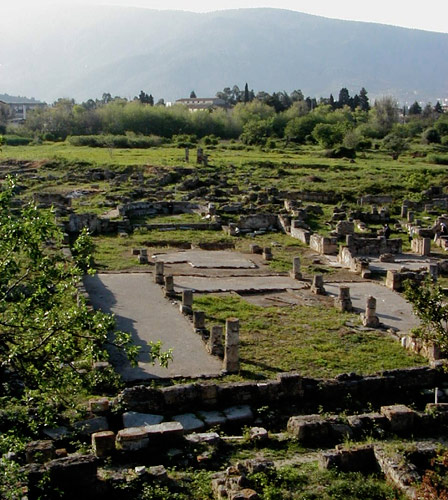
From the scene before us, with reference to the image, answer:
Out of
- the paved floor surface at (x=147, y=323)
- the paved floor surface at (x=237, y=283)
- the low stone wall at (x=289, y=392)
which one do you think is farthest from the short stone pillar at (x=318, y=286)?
the low stone wall at (x=289, y=392)

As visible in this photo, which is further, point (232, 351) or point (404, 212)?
point (404, 212)

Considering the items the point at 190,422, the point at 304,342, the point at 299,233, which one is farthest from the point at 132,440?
the point at 299,233

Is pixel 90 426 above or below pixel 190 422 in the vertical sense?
above

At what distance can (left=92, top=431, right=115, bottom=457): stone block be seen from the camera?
12227mm

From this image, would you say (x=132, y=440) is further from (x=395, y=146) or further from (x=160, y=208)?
(x=395, y=146)

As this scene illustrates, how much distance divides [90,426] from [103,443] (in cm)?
119

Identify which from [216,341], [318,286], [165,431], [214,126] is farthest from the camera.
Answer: [214,126]

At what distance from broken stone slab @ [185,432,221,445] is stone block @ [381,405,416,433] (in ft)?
11.8

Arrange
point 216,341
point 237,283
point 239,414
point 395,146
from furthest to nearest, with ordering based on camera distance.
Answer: point 395,146 → point 237,283 → point 216,341 → point 239,414

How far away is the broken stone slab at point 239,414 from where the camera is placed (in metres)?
14.4

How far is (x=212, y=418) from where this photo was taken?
14.4 meters

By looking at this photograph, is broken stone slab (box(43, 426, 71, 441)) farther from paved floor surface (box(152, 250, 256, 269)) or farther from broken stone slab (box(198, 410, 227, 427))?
paved floor surface (box(152, 250, 256, 269))

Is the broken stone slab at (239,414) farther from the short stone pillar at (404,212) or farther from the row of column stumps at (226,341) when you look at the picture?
the short stone pillar at (404,212)

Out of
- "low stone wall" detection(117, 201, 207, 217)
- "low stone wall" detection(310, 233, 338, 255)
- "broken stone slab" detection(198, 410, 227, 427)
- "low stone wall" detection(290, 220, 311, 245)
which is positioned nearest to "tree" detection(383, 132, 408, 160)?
"low stone wall" detection(117, 201, 207, 217)
